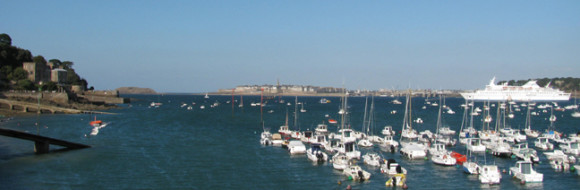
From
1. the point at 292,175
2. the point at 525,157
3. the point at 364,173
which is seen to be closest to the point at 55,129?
the point at 292,175

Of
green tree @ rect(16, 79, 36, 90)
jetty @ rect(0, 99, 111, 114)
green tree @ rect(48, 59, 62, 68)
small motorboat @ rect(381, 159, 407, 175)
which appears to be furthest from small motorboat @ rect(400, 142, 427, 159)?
green tree @ rect(48, 59, 62, 68)

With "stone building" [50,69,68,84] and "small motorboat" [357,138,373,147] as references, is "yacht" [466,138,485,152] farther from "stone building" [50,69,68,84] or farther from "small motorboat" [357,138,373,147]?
"stone building" [50,69,68,84]

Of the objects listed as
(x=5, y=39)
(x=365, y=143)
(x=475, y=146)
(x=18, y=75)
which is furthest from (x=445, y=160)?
(x=5, y=39)

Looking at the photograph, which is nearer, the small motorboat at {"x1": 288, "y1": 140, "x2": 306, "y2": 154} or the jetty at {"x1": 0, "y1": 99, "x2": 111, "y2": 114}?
the small motorboat at {"x1": 288, "y1": 140, "x2": 306, "y2": 154}

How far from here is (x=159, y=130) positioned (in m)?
71.4

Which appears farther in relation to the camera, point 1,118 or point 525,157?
point 1,118

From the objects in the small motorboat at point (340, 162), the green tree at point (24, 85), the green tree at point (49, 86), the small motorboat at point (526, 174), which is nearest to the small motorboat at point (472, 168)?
the small motorboat at point (526, 174)

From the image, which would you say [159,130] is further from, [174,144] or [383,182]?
[383,182]

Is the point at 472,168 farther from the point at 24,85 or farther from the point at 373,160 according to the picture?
the point at 24,85

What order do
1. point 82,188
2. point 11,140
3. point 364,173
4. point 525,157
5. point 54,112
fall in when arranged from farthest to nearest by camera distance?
1. point 54,112
2. point 11,140
3. point 525,157
4. point 364,173
5. point 82,188

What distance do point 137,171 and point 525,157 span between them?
107ft

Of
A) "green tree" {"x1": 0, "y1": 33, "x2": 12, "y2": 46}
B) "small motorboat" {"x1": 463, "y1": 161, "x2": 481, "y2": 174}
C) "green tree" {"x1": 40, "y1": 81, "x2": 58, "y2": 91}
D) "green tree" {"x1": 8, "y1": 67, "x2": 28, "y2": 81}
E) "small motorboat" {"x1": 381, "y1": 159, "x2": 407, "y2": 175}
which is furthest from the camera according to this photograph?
"green tree" {"x1": 0, "y1": 33, "x2": 12, "y2": 46}

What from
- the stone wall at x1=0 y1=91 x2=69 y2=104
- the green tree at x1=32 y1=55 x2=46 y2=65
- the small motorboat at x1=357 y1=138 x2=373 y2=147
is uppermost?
the green tree at x1=32 y1=55 x2=46 y2=65

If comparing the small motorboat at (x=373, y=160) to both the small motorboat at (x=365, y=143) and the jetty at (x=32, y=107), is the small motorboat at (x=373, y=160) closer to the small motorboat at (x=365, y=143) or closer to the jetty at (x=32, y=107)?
the small motorboat at (x=365, y=143)
